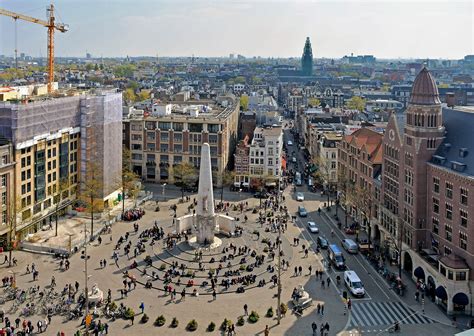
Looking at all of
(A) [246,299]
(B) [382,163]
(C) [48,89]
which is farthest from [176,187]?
(A) [246,299]

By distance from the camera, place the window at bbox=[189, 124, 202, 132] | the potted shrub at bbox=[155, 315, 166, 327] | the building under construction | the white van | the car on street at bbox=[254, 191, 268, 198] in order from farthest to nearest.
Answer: the window at bbox=[189, 124, 202, 132], the car on street at bbox=[254, 191, 268, 198], the building under construction, the white van, the potted shrub at bbox=[155, 315, 166, 327]

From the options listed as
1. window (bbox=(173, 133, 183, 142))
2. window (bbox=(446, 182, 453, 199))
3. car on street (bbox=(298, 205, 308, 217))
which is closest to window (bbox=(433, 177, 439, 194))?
window (bbox=(446, 182, 453, 199))

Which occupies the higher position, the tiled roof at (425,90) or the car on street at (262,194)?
the tiled roof at (425,90)

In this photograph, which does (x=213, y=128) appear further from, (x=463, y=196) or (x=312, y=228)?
(x=463, y=196)

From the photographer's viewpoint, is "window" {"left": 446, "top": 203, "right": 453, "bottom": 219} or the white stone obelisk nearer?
"window" {"left": 446, "top": 203, "right": 453, "bottom": 219}

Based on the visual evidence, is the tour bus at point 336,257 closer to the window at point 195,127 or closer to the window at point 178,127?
the window at point 195,127

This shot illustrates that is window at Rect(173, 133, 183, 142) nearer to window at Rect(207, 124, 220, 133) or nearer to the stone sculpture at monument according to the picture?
window at Rect(207, 124, 220, 133)

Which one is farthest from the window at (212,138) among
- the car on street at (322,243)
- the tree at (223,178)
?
the car on street at (322,243)

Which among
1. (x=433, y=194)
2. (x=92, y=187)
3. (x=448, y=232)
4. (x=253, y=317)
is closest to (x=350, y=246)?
(x=433, y=194)
